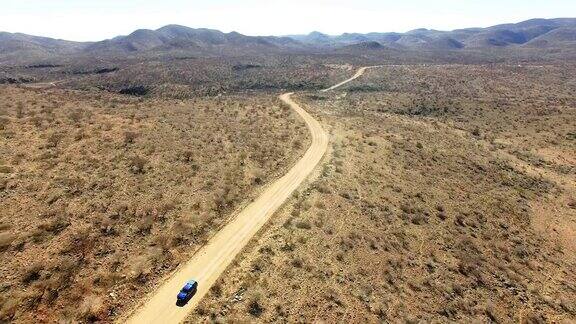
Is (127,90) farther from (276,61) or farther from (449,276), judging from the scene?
(449,276)

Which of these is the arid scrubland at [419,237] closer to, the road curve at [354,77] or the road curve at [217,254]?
the road curve at [217,254]

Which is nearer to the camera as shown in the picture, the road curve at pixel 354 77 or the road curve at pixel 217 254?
the road curve at pixel 217 254

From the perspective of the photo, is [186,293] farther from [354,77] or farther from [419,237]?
[354,77]

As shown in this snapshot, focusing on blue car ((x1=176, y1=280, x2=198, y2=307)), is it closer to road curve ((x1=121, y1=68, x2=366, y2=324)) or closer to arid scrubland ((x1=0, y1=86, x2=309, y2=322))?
road curve ((x1=121, y1=68, x2=366, y2=324))

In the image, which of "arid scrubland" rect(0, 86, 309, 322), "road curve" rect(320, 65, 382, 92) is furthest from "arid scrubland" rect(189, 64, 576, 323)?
"road curve" rect(320, 65, 382, 92)

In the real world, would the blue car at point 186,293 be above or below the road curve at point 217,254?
above

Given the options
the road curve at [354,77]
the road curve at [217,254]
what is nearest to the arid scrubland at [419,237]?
the road curve at [217,254]

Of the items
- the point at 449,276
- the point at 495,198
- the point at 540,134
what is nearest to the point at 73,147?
the point at 449,276
